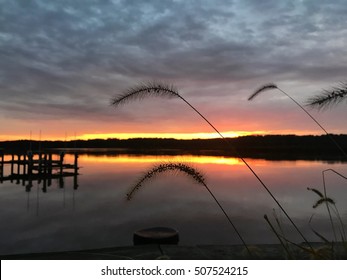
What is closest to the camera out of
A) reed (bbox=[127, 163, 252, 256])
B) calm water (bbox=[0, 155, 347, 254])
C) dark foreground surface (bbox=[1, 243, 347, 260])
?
reed (bbox=[127, 163, 252, 256])

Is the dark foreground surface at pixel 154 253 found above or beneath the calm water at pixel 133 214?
above

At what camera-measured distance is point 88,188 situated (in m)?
32.1

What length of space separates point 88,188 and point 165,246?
Answer: 88.9 ft

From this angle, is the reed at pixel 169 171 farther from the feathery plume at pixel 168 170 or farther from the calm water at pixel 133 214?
the calm water at pixel 133 214

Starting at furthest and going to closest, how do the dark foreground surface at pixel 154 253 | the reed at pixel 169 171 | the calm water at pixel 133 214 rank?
the calm water at pixel 133 214, the dark foreground surface at pixel 154 253, the reed at pixel 169 171

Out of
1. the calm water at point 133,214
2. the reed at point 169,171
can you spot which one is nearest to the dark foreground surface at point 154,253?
the reed at point 169,171

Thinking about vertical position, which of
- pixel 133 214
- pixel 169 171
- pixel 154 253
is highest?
pixel 169 171

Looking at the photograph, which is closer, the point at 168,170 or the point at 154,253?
the point at 168,170

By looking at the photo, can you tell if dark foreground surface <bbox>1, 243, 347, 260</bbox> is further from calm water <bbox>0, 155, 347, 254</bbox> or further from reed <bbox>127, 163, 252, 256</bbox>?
calm water <bbox>0, 155, 347, 254</bbox>

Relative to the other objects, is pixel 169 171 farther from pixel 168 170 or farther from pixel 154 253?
pixel 154 253

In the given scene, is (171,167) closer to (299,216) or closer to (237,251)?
(237,251)

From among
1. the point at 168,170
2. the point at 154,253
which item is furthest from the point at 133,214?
the point at 168,170

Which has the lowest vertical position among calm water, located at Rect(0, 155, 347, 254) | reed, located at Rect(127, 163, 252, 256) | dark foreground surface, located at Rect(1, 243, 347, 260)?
calm water, located at Rect(0, 155, 347, 254)

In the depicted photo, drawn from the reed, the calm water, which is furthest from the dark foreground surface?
the calm water
